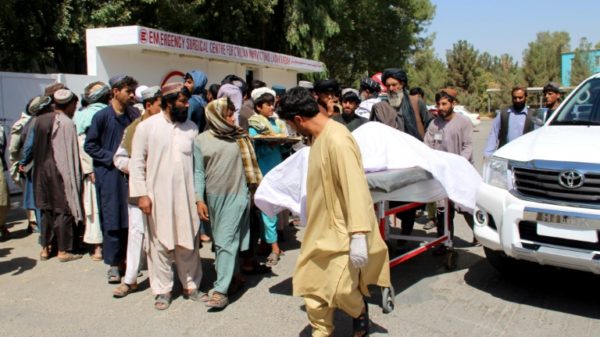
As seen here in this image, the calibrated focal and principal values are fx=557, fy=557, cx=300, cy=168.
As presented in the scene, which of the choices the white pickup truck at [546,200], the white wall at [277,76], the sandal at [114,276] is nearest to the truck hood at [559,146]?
the white pickup truck at [546,200]

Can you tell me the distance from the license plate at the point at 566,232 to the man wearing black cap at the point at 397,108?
8.21 ft

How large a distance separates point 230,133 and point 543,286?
3.30 metres

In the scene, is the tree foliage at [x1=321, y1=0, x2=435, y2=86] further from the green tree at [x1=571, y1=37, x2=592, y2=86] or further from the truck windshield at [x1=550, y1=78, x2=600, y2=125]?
the truck windshield at [x1=550, y1=78, x2=600, y2=125]

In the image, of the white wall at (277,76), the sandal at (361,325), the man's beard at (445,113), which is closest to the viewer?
the sandal at (361,325)

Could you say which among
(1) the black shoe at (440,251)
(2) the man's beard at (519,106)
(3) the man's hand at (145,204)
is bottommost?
(1) the black shoe at (440,251)

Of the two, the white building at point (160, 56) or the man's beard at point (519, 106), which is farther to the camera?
the white building at point (160, 56)

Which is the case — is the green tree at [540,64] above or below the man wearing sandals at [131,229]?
above

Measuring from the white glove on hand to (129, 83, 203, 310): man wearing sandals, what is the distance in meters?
1.88

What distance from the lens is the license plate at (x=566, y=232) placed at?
166 inches

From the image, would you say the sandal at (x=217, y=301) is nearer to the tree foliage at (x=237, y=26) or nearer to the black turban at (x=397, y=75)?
the black turban at (x=397, y=75)

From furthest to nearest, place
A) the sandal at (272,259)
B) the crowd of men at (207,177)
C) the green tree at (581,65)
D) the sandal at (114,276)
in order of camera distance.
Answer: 1. the green tree at (581,65)
2. the sandal at (272,259)
3. the sandal at (114,276)
4. the crowd of men at (207,177)

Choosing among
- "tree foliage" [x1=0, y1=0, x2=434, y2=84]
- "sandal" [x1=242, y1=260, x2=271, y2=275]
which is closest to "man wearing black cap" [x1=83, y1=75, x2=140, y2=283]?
"sandal" [x1=242, y1=260, x2=271, y2=275]

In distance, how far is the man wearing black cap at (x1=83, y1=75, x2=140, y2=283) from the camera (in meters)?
5.59

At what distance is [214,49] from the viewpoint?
51.6 ft
